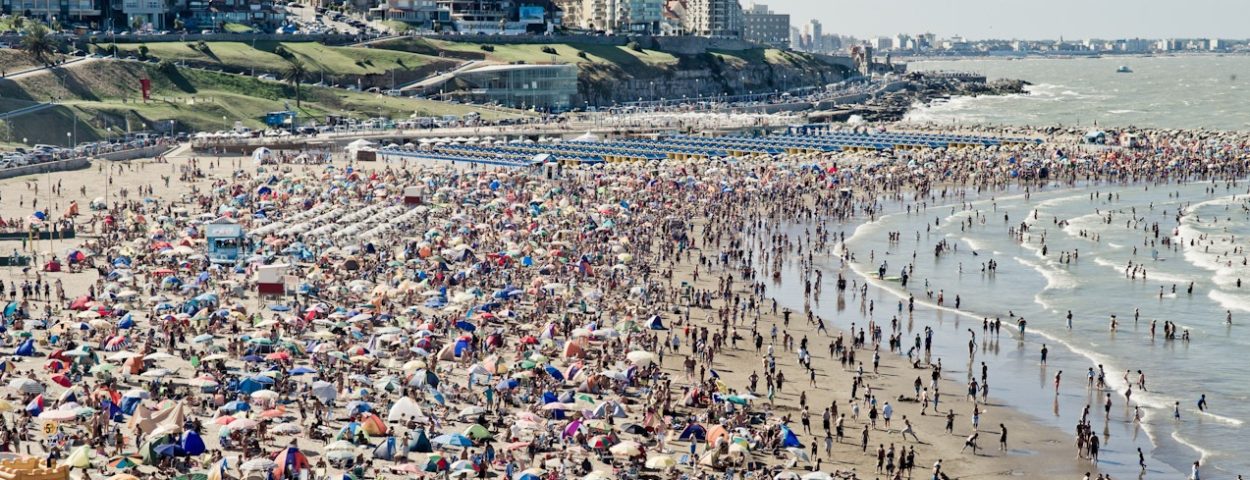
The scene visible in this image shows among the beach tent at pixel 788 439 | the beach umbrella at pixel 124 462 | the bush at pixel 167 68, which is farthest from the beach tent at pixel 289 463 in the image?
the bush at pixel 167 68

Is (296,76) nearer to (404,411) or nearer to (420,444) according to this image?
(404,411)

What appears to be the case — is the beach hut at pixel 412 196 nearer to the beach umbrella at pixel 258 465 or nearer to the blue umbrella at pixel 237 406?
A: the blue umbrella at pixel 237 406

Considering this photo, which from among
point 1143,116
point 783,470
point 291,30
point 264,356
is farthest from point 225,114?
point 1143,116

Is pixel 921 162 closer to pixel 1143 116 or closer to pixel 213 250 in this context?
pixel 213 250

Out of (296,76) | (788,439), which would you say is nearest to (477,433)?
(788,439)

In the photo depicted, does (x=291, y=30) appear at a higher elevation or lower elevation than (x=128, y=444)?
higher

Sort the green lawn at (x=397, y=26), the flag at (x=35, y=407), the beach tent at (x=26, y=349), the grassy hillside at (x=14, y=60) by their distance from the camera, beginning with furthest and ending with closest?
the green lawn at (x=397, y=26) < the grassy hillside at (x=14, y=60) < the beach tent at (x=26, y=349) < the flag at (x=35, y=407)
